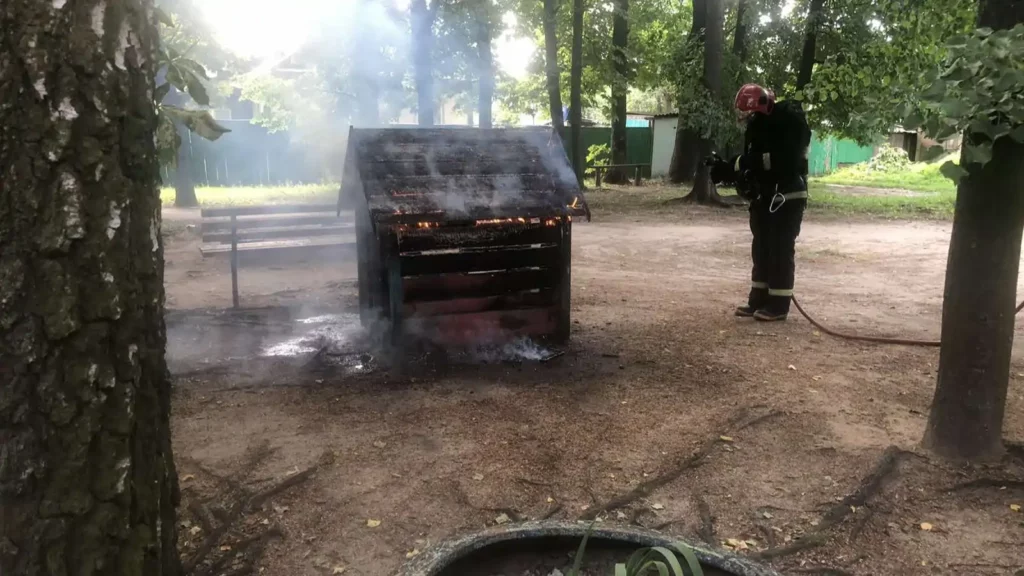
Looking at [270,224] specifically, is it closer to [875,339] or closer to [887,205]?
[875,339]

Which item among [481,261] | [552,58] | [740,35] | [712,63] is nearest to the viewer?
[481,261]

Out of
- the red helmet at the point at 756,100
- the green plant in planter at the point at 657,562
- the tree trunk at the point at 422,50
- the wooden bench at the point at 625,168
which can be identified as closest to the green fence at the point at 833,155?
the wooden bench at the point at 625,168

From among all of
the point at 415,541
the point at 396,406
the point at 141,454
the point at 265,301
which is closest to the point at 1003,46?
the point at 415,541

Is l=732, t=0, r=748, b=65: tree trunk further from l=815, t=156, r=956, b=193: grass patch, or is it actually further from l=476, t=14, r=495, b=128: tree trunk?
l=815, t=156, r=956, b=193: grass patch

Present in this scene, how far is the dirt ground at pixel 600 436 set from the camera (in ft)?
10.2

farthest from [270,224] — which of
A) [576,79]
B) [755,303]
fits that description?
[576,79]

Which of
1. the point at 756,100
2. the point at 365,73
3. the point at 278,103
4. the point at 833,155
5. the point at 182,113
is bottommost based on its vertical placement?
the point at 182,113

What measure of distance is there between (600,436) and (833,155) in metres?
31.1

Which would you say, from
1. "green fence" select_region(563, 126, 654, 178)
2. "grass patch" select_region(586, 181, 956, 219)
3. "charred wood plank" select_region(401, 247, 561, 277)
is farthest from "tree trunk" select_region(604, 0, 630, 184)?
"charred wood plank" select_region(401, 247, 561, 277)

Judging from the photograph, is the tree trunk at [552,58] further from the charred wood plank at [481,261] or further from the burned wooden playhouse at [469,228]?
the charred wood plank at [481,261]

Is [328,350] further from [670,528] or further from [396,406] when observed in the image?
[670,528]

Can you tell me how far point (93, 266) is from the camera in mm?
1915

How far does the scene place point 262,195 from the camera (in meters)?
19.5

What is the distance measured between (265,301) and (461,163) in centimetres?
330
